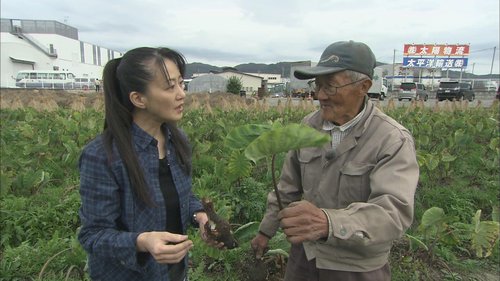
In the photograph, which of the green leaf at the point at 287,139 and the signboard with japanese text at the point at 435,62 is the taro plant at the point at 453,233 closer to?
the green leaf at the point at 287,139

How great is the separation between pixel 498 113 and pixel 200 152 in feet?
30.7

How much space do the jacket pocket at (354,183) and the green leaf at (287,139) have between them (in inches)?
16.4

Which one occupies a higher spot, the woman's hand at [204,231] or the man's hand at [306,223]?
the man's hand at [306,223]

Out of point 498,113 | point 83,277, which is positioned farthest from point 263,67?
point 83,277

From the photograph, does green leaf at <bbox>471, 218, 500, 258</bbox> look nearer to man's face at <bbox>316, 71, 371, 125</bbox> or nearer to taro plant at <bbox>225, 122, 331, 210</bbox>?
man's face at <bbox>316, 71, 371, 125</bbox>

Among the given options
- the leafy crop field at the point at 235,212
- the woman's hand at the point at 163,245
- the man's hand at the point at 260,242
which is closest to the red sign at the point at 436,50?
the leafy crop field at the point at 235,212

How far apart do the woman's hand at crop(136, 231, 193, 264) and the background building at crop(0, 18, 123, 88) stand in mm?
64076

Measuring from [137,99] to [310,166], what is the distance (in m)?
0.84

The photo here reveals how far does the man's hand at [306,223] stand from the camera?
1403mm

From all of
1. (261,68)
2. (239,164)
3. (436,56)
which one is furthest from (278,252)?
(261,68)

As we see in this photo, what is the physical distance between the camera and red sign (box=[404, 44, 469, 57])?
52.7 metres

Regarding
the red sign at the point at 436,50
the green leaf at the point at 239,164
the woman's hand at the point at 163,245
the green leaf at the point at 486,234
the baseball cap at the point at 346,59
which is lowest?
the green leaf at the point at 486,234

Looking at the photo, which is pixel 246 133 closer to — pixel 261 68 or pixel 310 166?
pixel 310 166

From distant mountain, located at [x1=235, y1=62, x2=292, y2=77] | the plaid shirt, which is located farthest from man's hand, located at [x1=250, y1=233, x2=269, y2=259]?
distant mountain, located at [x1=235, y1=62, x2=292, y2=77]
